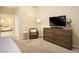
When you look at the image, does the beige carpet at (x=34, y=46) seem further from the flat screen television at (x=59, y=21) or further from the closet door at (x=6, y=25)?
the flat screen television at (x=59, y=21)

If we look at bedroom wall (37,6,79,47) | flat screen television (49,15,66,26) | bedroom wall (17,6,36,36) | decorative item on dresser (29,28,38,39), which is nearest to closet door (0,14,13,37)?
bedroom wall (17,6,36,36)

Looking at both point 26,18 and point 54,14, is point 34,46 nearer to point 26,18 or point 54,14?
point 26,18

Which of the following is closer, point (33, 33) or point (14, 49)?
point (14, 49)

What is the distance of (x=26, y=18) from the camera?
6.53 feet

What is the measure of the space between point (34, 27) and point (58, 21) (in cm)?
97

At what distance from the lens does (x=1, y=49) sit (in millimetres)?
1781

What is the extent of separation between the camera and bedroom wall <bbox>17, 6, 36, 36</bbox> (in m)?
1.91

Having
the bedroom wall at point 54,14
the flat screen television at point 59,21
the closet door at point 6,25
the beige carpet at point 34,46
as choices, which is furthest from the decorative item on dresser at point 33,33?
the flat screen television at point 59,21

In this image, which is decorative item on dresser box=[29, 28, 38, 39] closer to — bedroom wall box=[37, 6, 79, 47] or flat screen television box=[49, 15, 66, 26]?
bedroom wall box=[37, 6, 79, 47]

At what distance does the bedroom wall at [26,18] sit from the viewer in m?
1.91
